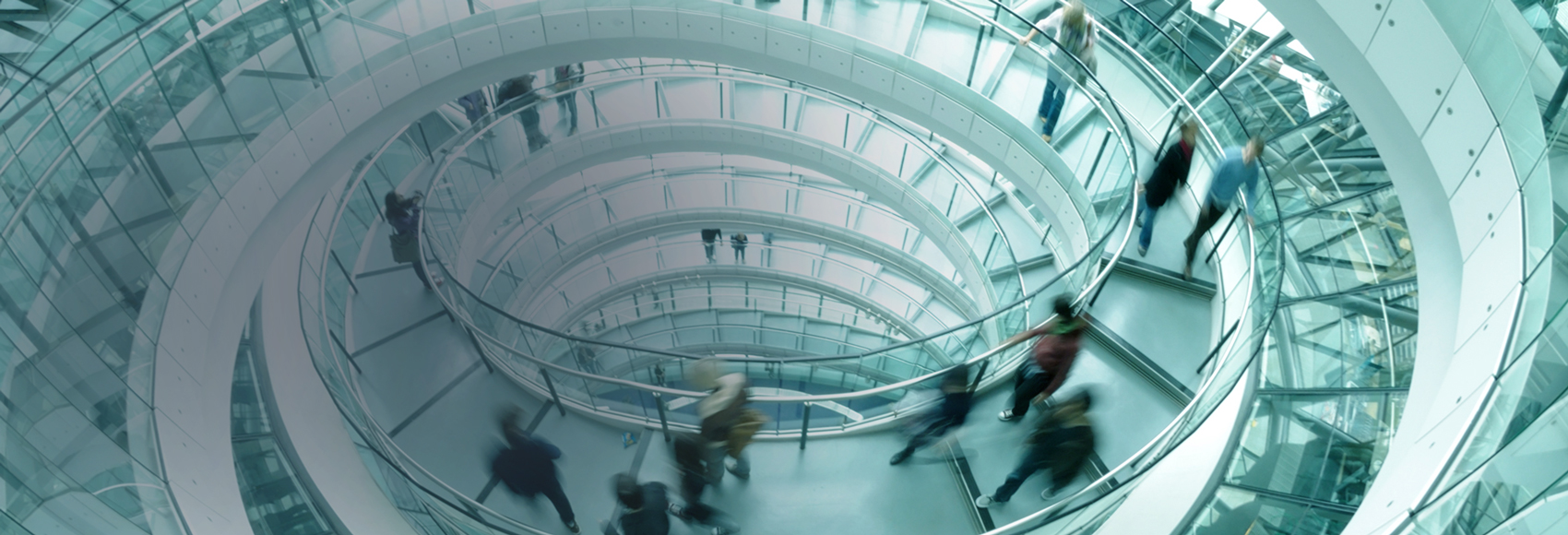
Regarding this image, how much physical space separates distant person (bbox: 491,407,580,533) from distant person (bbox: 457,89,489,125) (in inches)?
275

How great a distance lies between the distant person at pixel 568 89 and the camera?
12297 mm

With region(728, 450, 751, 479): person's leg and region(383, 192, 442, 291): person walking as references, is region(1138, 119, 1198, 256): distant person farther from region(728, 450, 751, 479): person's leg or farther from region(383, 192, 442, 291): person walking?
region(383, 192, 442, 291): person walking

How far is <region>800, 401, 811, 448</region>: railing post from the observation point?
Answer: 7.78 meters

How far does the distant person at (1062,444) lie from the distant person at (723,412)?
7.37ft

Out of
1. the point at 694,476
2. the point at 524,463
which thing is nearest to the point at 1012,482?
the point at 694,476

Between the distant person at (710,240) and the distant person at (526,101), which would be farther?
the distant person at (710,240)

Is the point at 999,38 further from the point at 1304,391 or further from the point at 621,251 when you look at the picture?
the point at 621,251

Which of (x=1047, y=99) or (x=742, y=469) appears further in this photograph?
(x=1047, y=99)

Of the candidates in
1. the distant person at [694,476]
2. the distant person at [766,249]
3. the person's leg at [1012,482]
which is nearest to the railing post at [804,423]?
the distant person at [694,476]

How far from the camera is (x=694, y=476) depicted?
6.67m

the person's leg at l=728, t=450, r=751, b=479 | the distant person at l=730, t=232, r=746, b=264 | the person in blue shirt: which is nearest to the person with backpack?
the distant person at l=730, t=232, r=746, b=264

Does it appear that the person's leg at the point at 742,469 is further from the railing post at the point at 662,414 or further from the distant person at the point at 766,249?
the distant person at the point at 766,249

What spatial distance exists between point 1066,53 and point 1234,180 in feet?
7.64

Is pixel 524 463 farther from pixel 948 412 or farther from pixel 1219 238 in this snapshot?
pixel 1219 238
